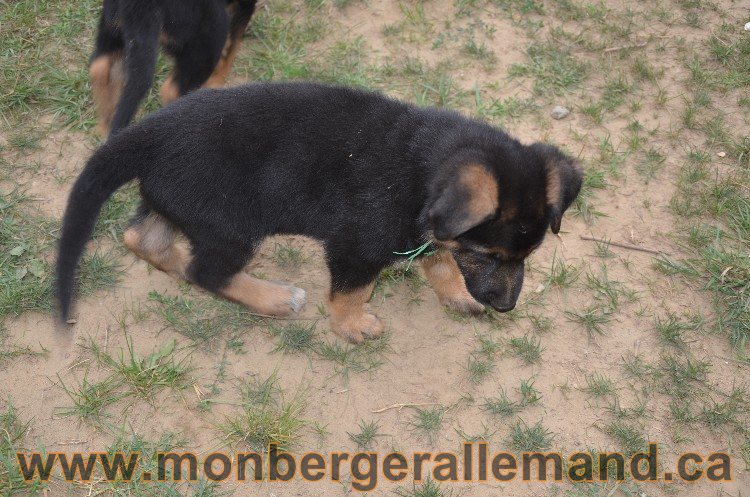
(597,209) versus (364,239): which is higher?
(364,239)

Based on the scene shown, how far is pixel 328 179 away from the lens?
3.89m

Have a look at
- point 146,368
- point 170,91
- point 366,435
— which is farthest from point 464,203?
point 170,91

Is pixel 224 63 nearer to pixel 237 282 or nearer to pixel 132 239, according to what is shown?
pixel 132 239

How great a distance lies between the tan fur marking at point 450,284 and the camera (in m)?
4.52

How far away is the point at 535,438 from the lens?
3.91 meters

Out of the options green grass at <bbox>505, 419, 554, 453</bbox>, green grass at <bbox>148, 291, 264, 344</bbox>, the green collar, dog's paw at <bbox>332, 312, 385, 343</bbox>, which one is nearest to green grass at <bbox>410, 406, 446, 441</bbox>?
Answer: green grass at <bbox>505, 419, 554, 453</bbox>

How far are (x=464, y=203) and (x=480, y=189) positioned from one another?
0.41 feet

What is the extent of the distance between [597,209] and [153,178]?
3.05 meters

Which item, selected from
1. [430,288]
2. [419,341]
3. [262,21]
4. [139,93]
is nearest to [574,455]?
[419,341]

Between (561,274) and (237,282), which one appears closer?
(237,282)

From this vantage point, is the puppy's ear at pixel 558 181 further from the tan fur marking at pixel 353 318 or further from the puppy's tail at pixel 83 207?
the puppy's tail at pixel 83 207

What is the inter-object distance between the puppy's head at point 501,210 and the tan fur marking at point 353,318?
696 millimetres

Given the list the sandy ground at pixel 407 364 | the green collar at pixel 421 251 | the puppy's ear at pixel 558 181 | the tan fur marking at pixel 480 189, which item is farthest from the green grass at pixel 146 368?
the puppy's ear at pixel 558 181

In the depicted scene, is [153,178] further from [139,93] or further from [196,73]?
[196,73]
